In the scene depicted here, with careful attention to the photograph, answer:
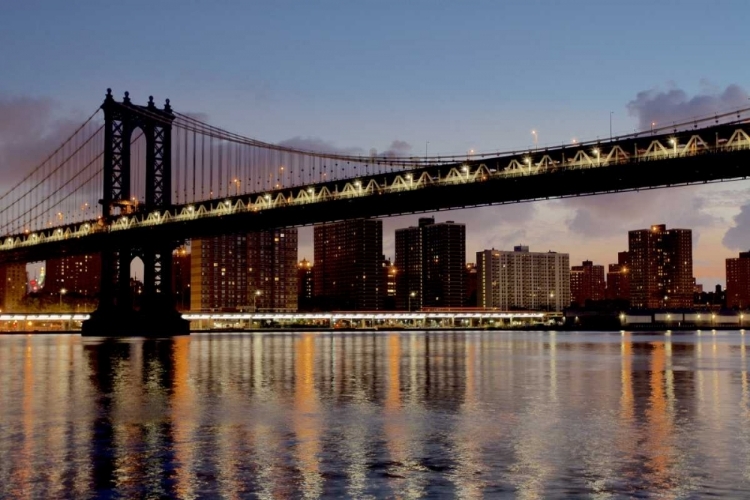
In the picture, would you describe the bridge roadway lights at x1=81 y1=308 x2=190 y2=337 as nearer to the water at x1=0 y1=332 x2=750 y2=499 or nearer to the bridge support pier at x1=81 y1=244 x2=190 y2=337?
the bridge support pier at x1=81 y1=244 x2=190 y2=337

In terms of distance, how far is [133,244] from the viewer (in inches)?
3885

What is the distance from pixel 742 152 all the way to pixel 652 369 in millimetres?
21785

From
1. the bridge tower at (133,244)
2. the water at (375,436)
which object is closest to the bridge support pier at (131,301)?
the bridge tower at (133,244)

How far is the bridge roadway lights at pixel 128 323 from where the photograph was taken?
98.7 meters

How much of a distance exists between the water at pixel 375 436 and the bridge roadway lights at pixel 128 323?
61111 millimetres

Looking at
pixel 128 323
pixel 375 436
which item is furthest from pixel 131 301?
pixel 375 436

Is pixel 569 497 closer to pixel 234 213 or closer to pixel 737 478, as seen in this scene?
pixel 737 478

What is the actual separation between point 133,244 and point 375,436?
82459 mm

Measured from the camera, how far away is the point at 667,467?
16375mm

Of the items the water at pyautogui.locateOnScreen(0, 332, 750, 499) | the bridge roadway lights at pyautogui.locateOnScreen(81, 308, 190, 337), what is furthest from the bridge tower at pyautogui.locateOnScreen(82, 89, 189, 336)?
the water at pyautogui.locateOnScreen(0, 332, 750, 499)

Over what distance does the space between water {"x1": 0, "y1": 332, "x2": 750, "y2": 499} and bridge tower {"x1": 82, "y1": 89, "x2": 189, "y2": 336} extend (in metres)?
61.8

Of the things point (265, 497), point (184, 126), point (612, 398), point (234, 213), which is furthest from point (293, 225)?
point (265, 497)

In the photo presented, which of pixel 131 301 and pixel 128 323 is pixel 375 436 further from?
pixel 131 301

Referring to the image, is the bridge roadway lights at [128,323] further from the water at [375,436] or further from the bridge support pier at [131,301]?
the water at [375,436]
